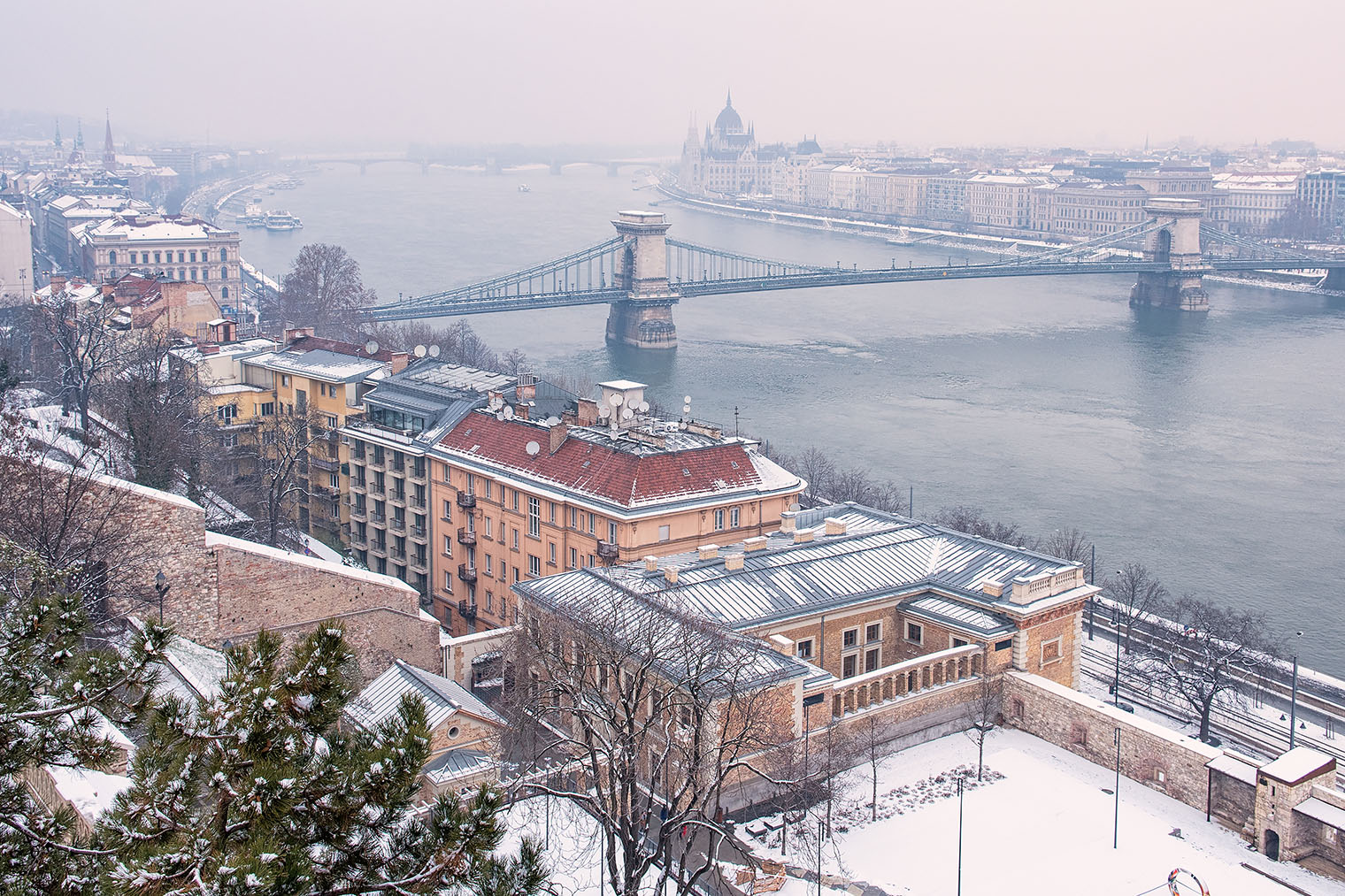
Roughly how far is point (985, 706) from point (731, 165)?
9998 cm

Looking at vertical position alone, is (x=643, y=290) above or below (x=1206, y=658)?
above

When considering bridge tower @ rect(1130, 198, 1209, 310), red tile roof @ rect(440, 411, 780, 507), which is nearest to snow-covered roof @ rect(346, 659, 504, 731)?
red tile roof @ rect(440, 411, 780, 507)

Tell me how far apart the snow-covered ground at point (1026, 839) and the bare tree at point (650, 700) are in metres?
0.64

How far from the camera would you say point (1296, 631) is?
16203 millimetres

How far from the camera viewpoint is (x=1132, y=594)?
1549cm

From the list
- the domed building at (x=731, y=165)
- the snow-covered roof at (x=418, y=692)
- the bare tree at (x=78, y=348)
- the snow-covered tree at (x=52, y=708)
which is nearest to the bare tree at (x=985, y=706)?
the snow-covered roof at (x=418, y=692)

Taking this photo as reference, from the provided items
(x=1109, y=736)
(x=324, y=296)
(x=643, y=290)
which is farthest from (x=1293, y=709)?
(x=643, y=290)

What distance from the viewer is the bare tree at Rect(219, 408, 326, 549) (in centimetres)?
1608

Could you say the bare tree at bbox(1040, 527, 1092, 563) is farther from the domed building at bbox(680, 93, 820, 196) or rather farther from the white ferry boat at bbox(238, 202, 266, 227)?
the domed building at bbox(680, 93, 820, 196)

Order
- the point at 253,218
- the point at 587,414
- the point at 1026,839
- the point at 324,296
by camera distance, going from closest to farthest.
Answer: the point at 1026,839 → the point at 587,414 → the point at 324,296 → the point at 253,218

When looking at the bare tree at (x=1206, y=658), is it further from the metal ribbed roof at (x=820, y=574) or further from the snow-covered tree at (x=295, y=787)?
the snow-covered tree at (x=295, y=787)

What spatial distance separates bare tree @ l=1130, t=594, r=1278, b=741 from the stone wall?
243 centimetres

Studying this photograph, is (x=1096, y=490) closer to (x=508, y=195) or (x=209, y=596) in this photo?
(x=209, y=596)

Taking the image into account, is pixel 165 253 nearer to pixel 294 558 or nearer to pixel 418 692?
pixel 294 558
